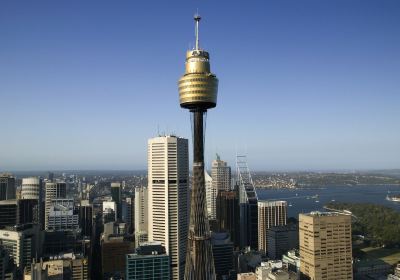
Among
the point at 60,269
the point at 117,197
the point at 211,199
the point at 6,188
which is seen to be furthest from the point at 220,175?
the point at 60,269

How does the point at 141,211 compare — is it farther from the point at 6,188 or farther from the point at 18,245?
the point at 6,188

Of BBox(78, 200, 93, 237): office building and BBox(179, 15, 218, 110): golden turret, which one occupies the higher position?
BBox(179, 15, 218, 110): golden turret

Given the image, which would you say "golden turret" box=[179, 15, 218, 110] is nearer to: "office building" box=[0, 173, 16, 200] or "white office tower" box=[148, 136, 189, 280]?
"white office tower" box=[148, 136, 189, 280]

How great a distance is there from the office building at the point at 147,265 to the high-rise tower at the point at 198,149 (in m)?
Answer: 12.1

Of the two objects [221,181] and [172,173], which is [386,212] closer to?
[221,181]

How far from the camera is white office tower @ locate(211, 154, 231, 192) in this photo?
97875 mm

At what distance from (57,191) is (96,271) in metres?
39.4

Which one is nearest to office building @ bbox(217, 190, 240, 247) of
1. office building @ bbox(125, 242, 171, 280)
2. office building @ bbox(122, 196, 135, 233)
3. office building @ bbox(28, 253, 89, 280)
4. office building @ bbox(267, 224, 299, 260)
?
office building @ bbox(267, 224, 299, 260)

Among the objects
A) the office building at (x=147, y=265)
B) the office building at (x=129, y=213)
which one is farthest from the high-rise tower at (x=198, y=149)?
the office building at (x=129, y=213)

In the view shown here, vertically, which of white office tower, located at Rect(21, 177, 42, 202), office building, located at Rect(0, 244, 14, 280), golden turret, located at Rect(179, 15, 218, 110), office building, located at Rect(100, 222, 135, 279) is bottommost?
office building, located at Rect(100, 222, 135, 279)

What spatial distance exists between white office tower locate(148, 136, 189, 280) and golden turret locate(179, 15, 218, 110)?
2062cm

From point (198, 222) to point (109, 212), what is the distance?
7097cm

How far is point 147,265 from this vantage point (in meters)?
39.5

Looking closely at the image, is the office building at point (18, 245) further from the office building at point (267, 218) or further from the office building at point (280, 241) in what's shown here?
the office building at point (267, 218)
